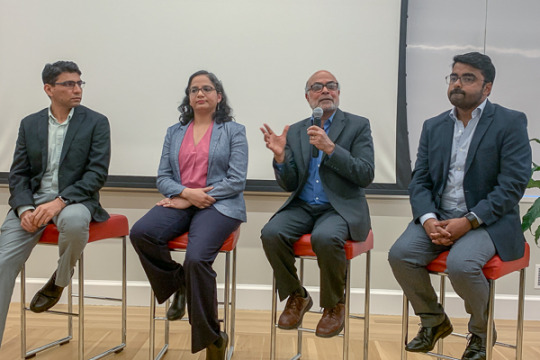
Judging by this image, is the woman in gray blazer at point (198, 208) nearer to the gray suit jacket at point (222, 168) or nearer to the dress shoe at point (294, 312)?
the gray suit jacket at point (222, 168)

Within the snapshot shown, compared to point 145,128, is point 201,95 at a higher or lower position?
higher

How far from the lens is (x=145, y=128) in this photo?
356cm

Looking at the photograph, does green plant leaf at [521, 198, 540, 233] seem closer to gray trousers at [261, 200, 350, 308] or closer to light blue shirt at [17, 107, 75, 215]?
gray trousers at [261, 200, 350, 308]

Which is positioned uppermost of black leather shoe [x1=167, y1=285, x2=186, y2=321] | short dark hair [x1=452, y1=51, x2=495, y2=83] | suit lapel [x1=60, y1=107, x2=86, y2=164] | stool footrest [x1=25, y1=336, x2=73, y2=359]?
short dark hair [x1=452, y1=51, x2=495, y2=83]

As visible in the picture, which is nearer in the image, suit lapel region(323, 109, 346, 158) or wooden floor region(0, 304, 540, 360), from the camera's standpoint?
suit lapel region(323, 109, 346, 158)

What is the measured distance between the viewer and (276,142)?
2650 millimetres

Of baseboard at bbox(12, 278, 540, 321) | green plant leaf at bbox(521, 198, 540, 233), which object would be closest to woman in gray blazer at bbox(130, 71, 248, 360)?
baseboard at bbox(12, 278, 540, 321)

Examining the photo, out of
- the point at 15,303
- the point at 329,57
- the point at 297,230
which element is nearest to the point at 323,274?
the point at 297,230

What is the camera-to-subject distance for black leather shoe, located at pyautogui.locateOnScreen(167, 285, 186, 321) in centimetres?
266

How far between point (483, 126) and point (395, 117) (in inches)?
41.6

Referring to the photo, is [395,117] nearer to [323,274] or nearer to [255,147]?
[255,147]

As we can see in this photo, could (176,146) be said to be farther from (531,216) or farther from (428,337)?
(531,216)

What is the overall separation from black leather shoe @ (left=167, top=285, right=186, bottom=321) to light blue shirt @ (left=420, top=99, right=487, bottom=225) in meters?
1.27

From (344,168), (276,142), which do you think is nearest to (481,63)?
(344,168)
